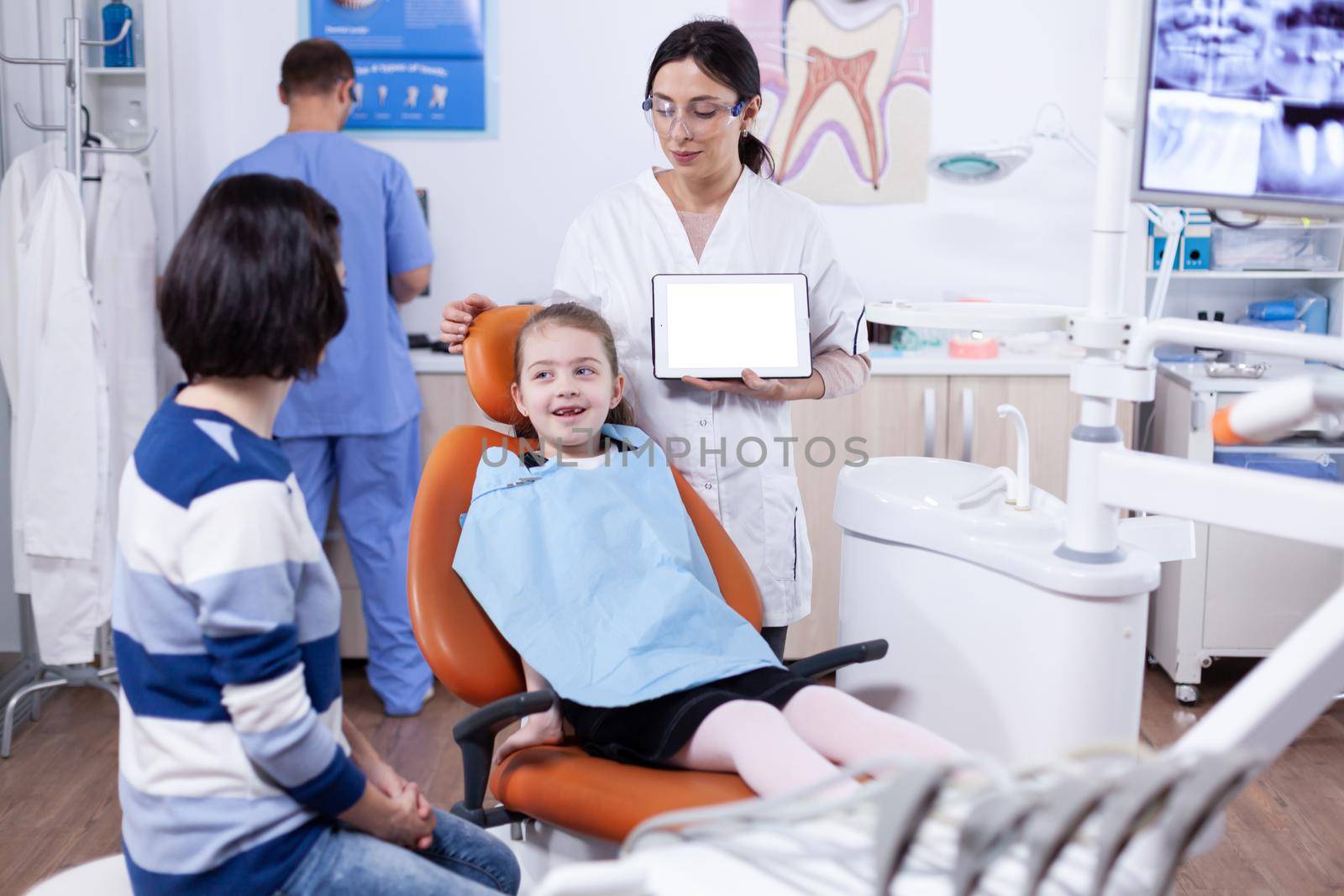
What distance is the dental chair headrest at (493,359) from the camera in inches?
64.9

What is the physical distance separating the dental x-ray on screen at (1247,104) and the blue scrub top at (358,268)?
186cm

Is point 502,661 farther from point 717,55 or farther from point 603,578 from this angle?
point 717,55

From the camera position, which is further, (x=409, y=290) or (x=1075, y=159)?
(x=1075, y=159)

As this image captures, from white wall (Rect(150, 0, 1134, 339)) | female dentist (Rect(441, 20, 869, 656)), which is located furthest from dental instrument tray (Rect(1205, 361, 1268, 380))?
female dentist (Rect(441, 20, 869, 656))

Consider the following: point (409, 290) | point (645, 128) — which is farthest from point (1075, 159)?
point (409, 290)

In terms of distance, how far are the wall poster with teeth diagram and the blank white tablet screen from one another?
1.49m

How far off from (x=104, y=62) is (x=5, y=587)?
4.15 ft

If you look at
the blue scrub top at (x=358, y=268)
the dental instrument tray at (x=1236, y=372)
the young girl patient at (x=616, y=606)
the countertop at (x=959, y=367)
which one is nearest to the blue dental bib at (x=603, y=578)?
the young girl patient at (x=616, y=606)

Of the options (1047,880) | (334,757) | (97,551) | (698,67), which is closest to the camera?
(1047,880)

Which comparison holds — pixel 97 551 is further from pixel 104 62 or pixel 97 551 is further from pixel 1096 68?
pixel 1096 68

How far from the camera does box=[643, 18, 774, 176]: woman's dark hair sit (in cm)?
165

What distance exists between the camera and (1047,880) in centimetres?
70

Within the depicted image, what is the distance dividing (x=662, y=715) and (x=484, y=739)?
7.8 inches

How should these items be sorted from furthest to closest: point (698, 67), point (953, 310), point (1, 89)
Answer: point (1, 89) < point (698, 67) < point (953, 310)
